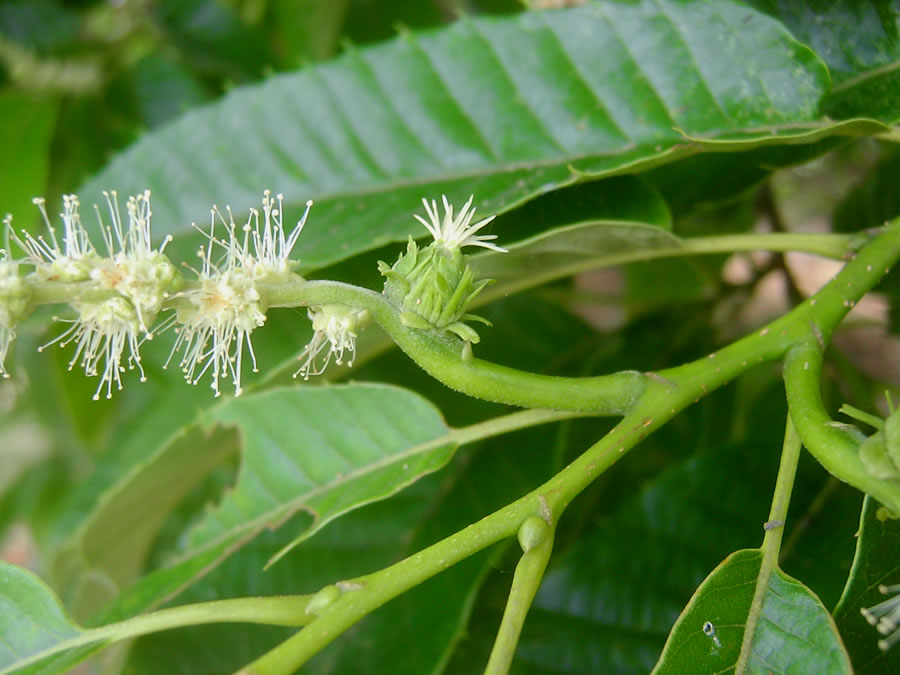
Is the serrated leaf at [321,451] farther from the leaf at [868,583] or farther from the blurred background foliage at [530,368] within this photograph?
the leaf at [868,583]

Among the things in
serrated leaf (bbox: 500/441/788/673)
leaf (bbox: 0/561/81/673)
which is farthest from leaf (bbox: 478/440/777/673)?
leaf (bbox: 0/561/81/673)

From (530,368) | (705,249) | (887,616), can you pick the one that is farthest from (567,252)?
(887,616)

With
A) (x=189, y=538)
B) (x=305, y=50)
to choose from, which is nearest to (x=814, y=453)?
(x=189, y=538)

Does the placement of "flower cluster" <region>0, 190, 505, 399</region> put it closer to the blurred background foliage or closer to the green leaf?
the blurred background foliage

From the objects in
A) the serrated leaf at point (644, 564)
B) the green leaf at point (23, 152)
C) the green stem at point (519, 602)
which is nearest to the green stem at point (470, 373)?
the green stem at point (519, 602)

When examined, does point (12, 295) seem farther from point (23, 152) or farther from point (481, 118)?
point (23, 152)

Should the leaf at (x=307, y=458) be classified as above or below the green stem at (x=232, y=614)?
above

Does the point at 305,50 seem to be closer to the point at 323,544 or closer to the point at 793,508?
the point at 323,544
